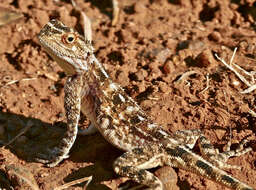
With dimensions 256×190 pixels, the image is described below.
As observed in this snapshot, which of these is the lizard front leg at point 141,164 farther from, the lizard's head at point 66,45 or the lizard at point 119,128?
the lizard's head at point 66,45

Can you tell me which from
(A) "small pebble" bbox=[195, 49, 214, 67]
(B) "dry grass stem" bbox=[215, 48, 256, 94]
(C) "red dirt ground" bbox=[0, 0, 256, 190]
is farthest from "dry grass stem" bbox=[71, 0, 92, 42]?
(B) "dry grass stem" bbox=[215, 48, 256, 94]

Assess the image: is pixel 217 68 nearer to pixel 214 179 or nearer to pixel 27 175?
pixel 214 179

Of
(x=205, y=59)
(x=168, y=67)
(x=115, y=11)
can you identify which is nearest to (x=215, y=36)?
(x=205, y=59)

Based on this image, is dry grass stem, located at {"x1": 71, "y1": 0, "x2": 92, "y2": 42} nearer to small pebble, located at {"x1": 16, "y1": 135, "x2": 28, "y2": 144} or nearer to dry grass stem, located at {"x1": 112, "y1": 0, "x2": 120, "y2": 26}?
dry grass stem, located at {"x1": 112, "y1": 0, "x2": 120, "y2": 26}

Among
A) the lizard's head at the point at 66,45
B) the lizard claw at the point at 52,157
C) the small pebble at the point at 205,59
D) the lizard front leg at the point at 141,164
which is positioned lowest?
the lizard claw at the point at 52,157

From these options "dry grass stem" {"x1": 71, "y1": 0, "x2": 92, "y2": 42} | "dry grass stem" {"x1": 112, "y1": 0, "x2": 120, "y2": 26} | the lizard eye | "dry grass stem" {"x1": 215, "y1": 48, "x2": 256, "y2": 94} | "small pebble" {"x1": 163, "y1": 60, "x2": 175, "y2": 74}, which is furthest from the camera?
"dry grass stem" {"x1": 112, "y1": 0, "x2": 120, "y2": 26}

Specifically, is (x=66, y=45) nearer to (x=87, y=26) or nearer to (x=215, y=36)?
(x=87, y=26)

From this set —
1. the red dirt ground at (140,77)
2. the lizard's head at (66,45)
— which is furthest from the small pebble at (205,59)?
the lizard's head at (66,45)
